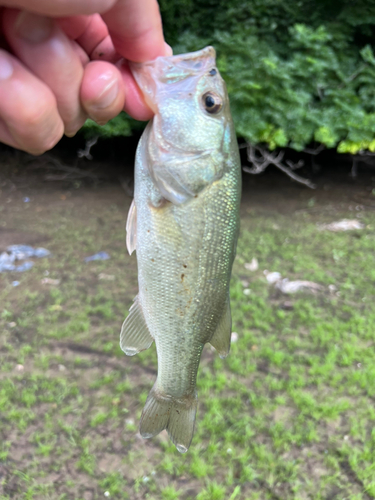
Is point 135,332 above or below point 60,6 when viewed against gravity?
below

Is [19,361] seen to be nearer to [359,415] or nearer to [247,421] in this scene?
[247,421]

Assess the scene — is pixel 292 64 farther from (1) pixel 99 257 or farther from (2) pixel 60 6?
(2) pixel 60 6

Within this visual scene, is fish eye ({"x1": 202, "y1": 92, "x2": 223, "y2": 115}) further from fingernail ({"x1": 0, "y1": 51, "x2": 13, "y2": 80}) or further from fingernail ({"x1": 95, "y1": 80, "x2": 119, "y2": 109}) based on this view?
fingernail ({"x1": 0, "y1": 51, "x2": 13, "y2": 80})

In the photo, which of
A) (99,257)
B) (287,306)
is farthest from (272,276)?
(99,257)

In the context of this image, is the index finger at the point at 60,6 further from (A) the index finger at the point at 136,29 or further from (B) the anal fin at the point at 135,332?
(B) the anal fin at the point at 135,332

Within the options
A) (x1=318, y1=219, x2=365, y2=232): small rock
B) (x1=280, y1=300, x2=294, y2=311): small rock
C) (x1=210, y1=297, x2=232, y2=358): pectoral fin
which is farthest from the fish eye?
(x1=318, y1=219, x2=365, y2=232): small rock

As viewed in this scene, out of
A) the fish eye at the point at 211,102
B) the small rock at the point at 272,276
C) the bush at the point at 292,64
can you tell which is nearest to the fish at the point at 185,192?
the fish eye at the point at 211,102
